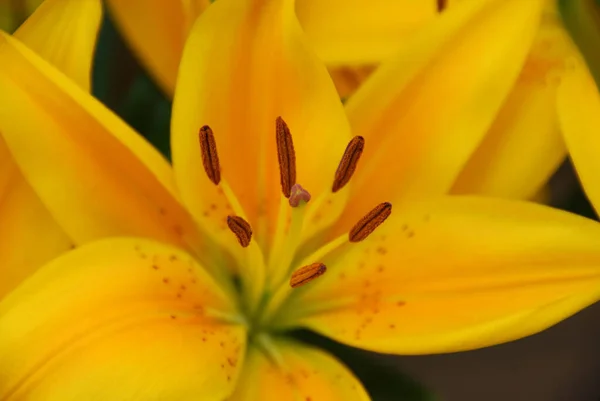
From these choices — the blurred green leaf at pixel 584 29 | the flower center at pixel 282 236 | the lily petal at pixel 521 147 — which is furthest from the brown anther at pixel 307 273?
the blurred green leaf at pixel 584 29

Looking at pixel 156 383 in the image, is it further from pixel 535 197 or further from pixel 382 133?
pixel 535 197

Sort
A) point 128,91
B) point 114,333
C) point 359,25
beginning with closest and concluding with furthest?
point 114,333, point 359,25, point 128,91

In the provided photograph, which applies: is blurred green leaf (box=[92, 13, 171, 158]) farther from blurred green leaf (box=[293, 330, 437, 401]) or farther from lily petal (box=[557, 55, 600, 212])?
lily petal (box=[557, 55, 600, 212])

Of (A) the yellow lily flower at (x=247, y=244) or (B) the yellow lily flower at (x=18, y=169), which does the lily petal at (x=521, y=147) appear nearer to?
(A) the yellow lily flower at (x=247, y=244)

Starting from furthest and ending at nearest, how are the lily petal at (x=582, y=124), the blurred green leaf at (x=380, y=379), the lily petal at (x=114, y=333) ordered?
the blurred green leaf at (x=380, y=379) < the lily petal at (x=582, y=124) < the lily petal at (x=114, y=333)

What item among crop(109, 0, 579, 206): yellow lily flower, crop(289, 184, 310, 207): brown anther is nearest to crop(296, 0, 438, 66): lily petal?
crop(109, 0, 579, 206): yellow lily flower

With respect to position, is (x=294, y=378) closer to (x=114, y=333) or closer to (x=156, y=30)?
(x=114, y=333)

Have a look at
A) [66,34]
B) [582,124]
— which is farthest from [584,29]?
[66,34]
